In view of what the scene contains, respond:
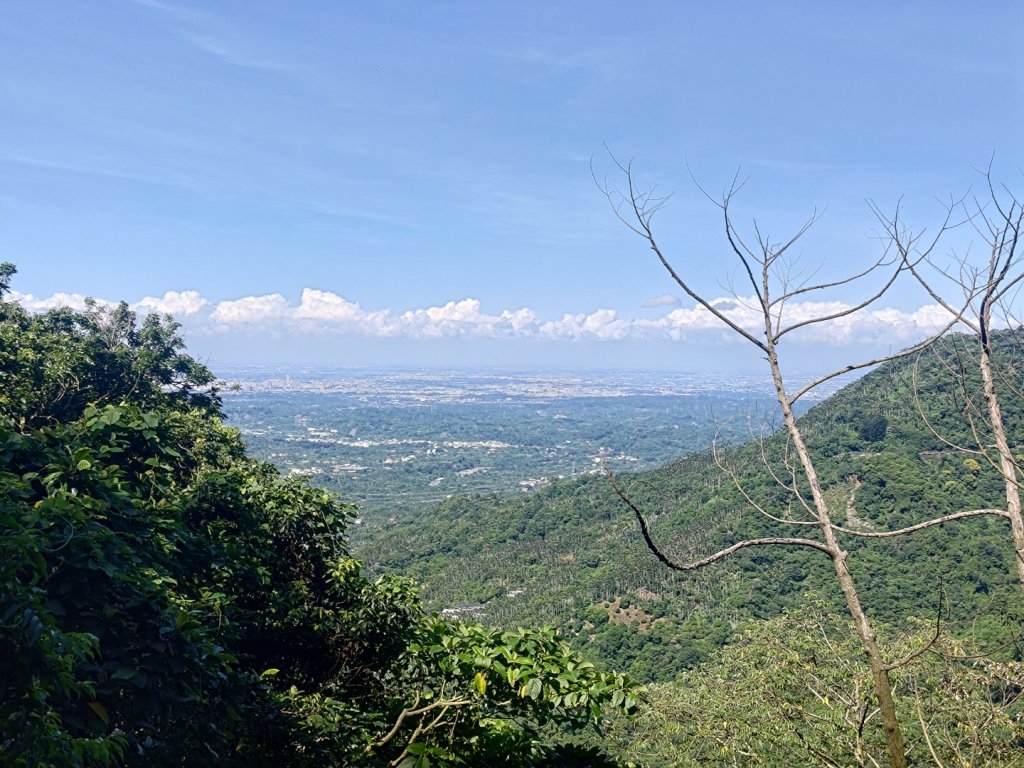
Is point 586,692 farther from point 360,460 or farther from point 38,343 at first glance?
point 360,460

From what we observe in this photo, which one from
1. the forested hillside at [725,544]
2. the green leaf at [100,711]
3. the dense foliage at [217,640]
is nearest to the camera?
the dense foliage at [217,640]

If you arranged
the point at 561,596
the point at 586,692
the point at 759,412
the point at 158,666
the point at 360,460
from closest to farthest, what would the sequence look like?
1. the point at 158,666
2. the point at 759,412
3. the point at 586,692
4. the point at 561,596
5. the point at 360,460

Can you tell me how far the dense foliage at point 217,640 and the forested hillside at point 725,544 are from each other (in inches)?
714

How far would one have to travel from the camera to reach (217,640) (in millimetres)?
5070

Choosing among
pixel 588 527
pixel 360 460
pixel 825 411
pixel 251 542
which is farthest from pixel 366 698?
pixel 360 460

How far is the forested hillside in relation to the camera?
114 feet

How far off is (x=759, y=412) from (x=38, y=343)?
13.0m

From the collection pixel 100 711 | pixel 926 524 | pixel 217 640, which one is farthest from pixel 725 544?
pixel 100 711

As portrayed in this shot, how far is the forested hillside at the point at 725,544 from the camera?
3488 cm

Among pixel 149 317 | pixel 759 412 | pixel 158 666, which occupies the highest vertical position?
pixel 149 317

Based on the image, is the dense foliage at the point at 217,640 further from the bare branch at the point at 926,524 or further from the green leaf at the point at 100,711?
the bare branch at the point at 926,524

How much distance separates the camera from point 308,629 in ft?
23.0

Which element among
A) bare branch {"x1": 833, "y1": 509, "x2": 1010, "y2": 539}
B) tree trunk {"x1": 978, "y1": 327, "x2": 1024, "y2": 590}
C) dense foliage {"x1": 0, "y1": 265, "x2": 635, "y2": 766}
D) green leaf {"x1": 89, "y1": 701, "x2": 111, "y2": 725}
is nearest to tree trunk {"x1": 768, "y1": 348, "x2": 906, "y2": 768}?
bare branch {"x1": 833, "y1": 509, "x2": 1010, "y2": 539}

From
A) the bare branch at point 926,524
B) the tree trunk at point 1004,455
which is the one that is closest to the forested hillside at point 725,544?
the tree trunk at point 1004,455
